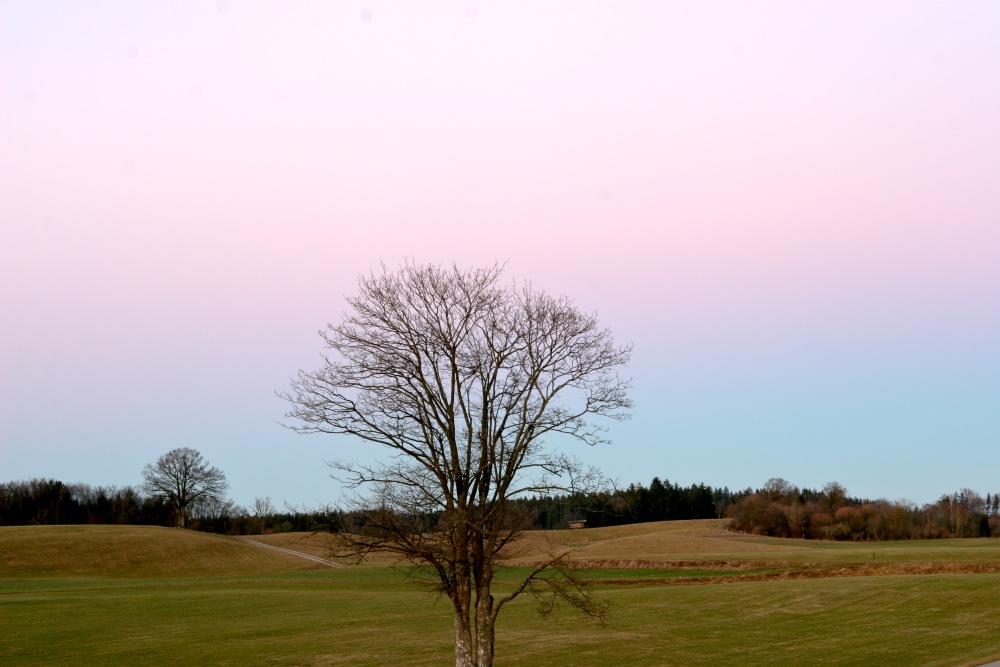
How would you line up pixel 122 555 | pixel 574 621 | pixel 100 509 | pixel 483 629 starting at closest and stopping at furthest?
1. pixel 483 629
2. pixel 574 621
3. pixel 122 555
4. pixel 100 509

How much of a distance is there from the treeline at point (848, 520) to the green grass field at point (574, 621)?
131ft

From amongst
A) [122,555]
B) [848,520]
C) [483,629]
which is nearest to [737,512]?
[848,520]

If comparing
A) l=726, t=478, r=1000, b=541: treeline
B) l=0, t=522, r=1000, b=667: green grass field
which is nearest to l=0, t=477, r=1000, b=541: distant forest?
l=726, t=478, r=1000, b=541: treeline

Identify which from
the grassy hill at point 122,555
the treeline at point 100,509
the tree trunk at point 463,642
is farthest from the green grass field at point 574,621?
the treeline at point 100,509

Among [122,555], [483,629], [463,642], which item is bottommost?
[122,555]

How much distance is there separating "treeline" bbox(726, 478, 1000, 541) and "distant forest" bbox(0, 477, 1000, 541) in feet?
0.37

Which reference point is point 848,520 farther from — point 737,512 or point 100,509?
point 100,509

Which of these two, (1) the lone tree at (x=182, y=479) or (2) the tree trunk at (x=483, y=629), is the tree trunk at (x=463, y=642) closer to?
(2) the tree trunk at (x=483, y=629)

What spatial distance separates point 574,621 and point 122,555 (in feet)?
195

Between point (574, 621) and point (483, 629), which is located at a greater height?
point (483, 629)

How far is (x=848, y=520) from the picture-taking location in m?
105

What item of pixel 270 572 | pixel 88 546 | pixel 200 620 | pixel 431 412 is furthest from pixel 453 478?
pixel 88 546

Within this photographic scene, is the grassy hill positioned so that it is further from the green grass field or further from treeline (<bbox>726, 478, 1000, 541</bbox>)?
treeline (<bbox>726, 478, 1000, 541</bbox>)

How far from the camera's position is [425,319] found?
20.6m
